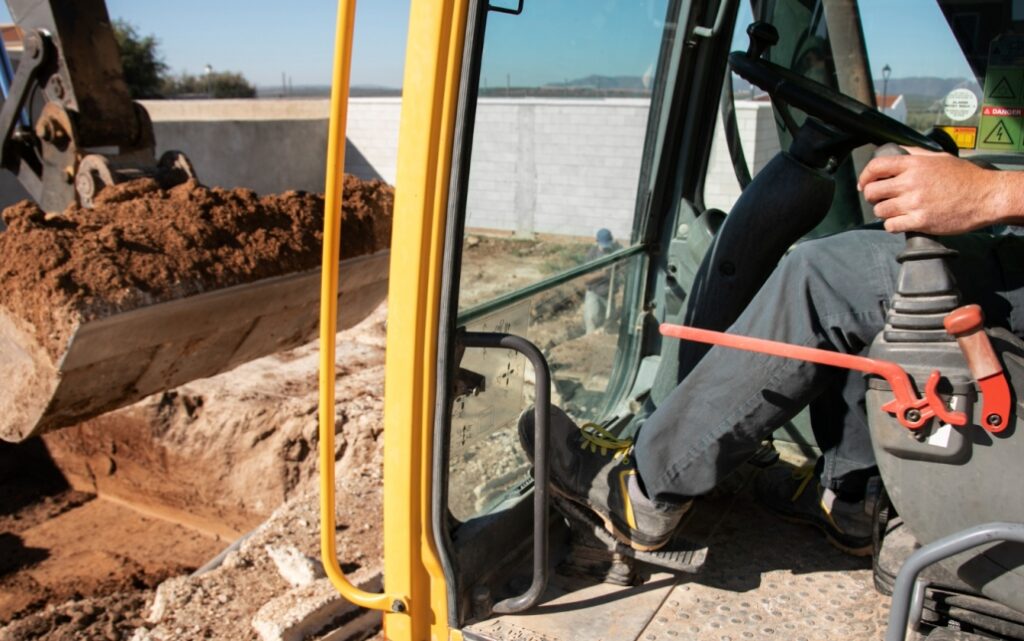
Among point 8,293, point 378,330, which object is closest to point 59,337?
point 8,293

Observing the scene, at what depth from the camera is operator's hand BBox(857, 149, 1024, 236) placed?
1.33 m

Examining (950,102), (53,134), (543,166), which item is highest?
(950,102)

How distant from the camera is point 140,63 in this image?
106 ft

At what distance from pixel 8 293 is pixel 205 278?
0.65 m

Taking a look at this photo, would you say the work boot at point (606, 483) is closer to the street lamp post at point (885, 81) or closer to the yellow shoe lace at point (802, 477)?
the yellow shoe lace at point (802, 477)

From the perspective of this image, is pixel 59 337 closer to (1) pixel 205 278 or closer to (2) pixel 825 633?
(1) pixel 205 278

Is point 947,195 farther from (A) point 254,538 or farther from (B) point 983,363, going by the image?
(A) point 254,538

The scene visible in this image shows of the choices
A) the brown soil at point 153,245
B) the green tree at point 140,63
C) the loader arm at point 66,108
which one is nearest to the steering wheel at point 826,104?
the brown soil at point 153,245

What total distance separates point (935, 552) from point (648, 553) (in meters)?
0.69

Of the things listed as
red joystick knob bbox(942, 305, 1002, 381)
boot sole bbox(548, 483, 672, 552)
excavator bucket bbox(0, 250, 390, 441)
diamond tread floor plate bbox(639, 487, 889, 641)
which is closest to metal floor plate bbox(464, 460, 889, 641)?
diamond tread floor plate bbox(639, 487, 889, 641)

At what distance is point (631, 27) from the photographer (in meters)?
2.51

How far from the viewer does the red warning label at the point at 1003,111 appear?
6.77 ft

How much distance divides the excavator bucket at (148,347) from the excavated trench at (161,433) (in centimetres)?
6

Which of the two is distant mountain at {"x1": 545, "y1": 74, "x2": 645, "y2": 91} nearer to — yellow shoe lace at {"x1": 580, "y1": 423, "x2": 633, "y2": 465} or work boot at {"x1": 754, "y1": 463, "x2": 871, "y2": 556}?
yellow shoe lace at {"x1": 580, "y1": 423, "x2": 633, "y2": 465}
